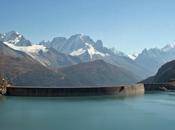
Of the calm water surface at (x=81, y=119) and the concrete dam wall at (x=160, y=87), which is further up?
the concrete dam wall at (x=160, y=87)

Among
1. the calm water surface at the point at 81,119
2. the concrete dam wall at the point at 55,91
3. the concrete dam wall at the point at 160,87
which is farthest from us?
the concrete dam wall at the point at 160,87

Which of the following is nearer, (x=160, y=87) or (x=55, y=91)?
(x=55, y=91)

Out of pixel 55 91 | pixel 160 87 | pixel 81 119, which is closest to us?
pixel 81 119

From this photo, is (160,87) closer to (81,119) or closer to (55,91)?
(55,91)

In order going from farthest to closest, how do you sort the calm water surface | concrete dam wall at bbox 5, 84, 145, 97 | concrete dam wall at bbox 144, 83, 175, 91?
concrete dam wall at bbox 144, 83, 175, 91 < concrete dam wall at bbox 5, 84, 145, 97 < the calm water surface

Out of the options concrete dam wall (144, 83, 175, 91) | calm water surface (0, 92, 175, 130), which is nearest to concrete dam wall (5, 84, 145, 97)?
calm water surface (0, 92, 175, 130)

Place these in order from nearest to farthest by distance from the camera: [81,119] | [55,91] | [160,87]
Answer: [81,119] → [55,91] → [160,87]

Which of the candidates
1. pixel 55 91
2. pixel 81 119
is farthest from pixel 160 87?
pixel 81 119

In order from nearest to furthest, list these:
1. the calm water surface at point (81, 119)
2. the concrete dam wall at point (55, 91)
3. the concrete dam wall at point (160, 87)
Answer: the calm water surface at point (81, 119), the concrete dam wall at point (55, 91), the concrete dam wall at point (160, 87)

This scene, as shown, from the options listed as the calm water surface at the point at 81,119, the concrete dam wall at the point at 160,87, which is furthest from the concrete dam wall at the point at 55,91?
the concrete dam wall at the point at 160,87

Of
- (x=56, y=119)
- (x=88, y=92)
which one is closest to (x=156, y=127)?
(x=56, y=119)

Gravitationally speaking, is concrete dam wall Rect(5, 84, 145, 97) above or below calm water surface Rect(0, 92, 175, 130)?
above

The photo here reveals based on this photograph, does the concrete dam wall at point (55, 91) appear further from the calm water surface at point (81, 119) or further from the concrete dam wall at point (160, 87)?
the concrete dam wall at point (160, 87)

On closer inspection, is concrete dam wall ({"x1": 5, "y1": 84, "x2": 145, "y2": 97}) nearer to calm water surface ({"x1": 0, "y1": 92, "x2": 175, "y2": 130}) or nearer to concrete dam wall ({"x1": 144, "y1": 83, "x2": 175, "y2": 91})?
calm water surface ({"x1": 0, "y1": 92, "x2": 175, "y2": 130})
